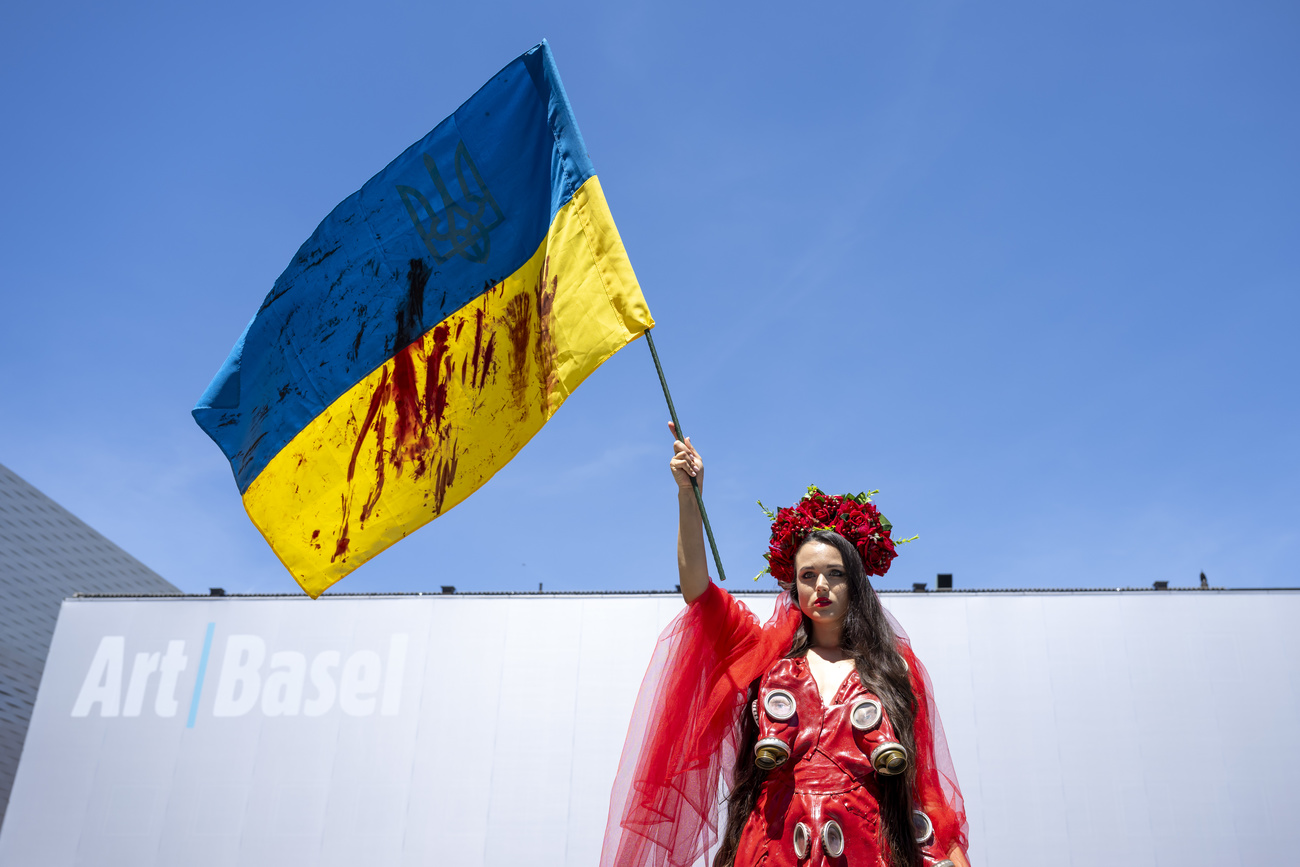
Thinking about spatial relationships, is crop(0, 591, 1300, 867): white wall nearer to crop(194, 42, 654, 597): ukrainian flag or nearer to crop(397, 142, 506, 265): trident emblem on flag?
crop(194, 42, 654, 597): ukrainian flag

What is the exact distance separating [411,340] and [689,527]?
163cm

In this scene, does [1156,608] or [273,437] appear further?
[1156,608]

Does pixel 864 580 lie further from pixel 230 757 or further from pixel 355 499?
pixel 230 757

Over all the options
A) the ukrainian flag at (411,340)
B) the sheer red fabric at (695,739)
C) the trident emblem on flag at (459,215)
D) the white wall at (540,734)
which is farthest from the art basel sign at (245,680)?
the sheer red fabric at (695,739)

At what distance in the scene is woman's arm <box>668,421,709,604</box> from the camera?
2.78 meters

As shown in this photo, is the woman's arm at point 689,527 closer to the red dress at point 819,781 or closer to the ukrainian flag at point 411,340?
the red dress at point 819,781

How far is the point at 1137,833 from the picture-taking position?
433 inches

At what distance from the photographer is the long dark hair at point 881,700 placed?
96.7 inches

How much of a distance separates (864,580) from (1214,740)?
10957 millimetres

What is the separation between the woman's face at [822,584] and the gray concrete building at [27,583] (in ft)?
64.3

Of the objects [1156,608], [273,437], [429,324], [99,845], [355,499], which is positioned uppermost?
[1156,608]

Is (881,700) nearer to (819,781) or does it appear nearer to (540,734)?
(819,781)

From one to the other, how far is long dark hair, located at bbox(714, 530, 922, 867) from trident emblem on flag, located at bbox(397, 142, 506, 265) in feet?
5.91

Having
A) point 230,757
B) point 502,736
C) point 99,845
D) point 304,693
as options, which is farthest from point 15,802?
point 502,736
